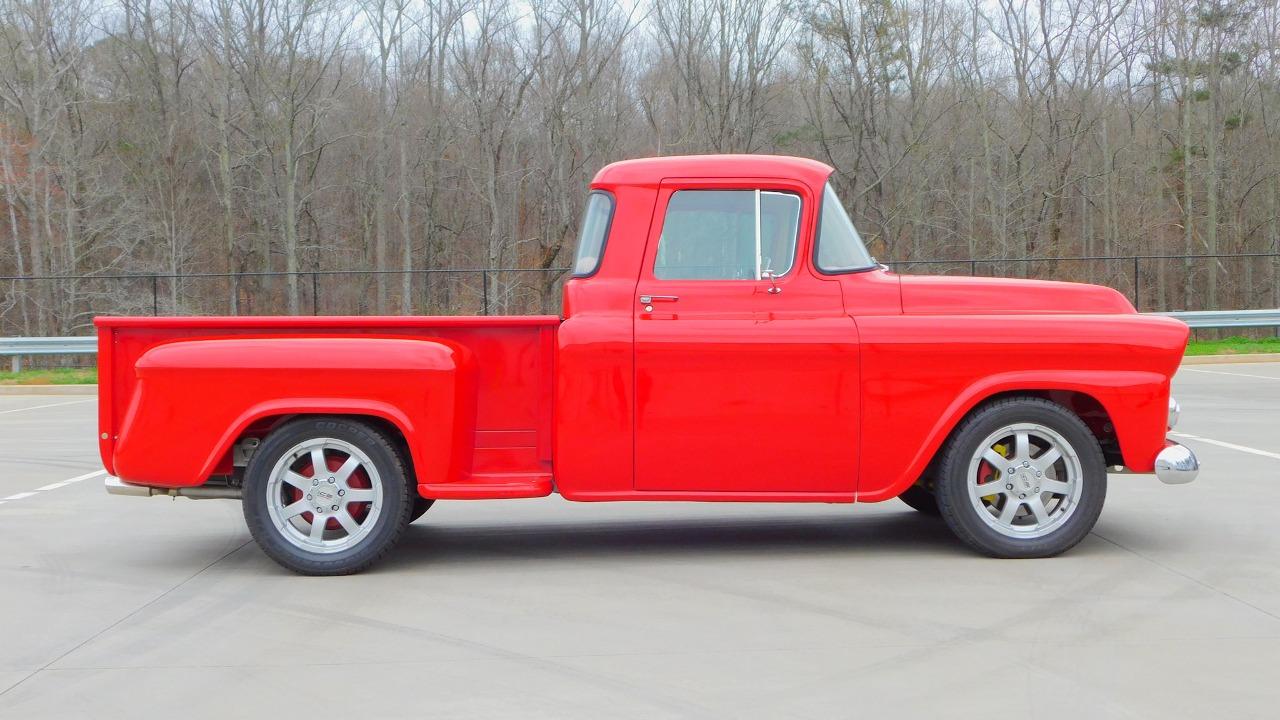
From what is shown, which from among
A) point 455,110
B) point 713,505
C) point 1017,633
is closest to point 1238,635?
point 1017,633

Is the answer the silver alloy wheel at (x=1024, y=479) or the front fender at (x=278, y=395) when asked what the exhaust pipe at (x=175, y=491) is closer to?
the front fender at (x=278, y=395)

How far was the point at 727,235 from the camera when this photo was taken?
6469 mm

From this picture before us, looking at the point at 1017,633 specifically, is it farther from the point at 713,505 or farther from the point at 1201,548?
the point at 713,505

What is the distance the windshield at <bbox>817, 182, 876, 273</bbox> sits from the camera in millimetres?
6477

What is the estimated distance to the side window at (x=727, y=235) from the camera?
644 cm

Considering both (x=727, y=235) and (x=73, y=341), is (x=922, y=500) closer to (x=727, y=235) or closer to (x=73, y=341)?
(x=727, y=235)

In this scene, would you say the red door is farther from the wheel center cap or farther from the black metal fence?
the black metal fence

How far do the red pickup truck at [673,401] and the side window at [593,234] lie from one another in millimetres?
105

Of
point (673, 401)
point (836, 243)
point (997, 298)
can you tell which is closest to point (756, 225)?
point (836, 243)

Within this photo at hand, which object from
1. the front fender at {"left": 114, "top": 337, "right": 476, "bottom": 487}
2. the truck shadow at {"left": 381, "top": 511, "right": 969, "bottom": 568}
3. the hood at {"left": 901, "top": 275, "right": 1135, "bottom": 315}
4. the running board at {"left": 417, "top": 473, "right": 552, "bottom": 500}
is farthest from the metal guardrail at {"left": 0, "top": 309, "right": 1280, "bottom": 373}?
the running board at {"left": 417, "top": 473, "right": 552, "bottom": 500}

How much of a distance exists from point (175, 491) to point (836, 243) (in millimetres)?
3746

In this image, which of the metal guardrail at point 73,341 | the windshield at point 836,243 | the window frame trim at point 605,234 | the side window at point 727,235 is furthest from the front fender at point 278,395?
the metal guardrail at point 73,341

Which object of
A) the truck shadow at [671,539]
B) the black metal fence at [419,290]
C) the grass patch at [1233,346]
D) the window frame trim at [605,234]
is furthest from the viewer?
the black metal fence at [419,290]

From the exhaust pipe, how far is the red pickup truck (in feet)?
0.08
